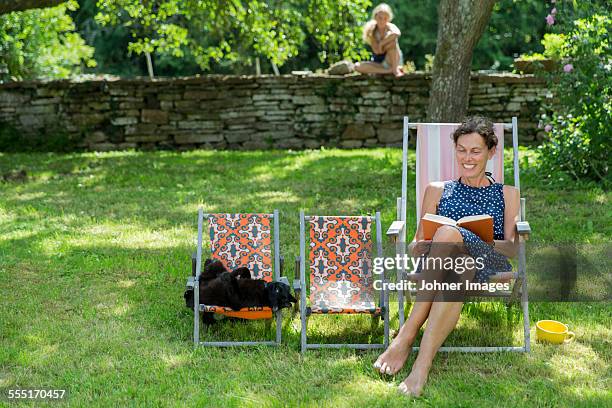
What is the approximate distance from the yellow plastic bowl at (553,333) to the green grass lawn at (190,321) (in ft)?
0.24

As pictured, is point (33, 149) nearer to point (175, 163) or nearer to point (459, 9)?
point (175, 163)

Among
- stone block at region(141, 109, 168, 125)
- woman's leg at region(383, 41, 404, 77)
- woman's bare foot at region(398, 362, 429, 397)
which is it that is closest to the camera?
woman's bare foot at region(398, 362, 429, 397)

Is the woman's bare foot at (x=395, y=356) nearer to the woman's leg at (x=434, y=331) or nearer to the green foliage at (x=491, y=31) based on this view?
the woman's leg at (x=434, y=331)

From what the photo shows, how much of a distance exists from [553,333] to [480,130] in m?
1.09

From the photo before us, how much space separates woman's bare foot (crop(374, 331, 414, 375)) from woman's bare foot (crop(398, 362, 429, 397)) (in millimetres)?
123

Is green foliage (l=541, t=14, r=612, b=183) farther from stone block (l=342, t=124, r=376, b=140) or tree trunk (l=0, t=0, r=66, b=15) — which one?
tree trunk (l=0, t=0, r=66, b=15)

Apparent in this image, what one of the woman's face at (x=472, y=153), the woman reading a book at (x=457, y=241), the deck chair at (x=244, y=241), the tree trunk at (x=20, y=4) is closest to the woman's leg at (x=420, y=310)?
the woman reading a book at (x=457, y=241)

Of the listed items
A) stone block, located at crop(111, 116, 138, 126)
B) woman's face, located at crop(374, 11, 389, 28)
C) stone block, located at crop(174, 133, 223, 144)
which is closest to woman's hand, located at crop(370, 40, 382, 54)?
woman's face, located at crop(374, 11, 389, 28)

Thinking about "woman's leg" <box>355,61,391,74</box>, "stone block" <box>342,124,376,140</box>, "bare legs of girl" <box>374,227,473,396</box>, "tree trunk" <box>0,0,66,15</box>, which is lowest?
"bare legs of girl" <box>374,227,473,396</box>

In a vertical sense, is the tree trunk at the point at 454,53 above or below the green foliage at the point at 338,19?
below

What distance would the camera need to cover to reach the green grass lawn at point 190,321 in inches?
144

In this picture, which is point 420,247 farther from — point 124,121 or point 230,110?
point 124,121

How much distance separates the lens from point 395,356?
3.85 m

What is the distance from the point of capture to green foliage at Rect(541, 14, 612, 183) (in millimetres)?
7328
